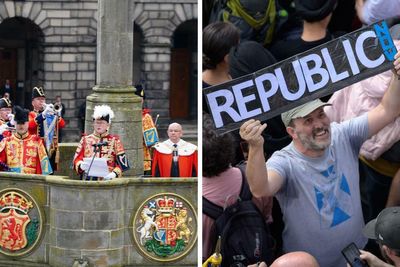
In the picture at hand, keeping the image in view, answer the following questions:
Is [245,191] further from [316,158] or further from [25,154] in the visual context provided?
[25,154]

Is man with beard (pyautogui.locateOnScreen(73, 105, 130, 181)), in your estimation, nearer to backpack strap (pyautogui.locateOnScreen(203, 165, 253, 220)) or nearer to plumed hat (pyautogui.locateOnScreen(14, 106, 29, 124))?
plumed hat (pyautogui.locateOnScreen(14, 106, 29, 124))

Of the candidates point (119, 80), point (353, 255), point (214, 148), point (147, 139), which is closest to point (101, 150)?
point (119, 80)

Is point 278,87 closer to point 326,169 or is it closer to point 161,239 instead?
point 326,169

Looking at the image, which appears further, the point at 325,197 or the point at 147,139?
the point at 147,139

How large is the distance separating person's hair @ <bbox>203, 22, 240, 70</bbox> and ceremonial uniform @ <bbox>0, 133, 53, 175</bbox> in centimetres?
543

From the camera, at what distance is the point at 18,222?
33.5ft

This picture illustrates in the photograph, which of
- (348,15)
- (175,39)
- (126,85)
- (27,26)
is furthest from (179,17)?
(348,15)

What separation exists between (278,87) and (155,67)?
22.7 metres

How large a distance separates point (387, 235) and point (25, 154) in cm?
650

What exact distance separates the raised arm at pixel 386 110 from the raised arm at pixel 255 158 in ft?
1.72

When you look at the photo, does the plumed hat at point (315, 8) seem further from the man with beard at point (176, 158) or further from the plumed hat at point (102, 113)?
the man with beard at point (176, 158)

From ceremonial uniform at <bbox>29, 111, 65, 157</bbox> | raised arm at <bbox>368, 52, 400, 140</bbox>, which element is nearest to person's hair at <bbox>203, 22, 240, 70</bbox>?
raised arm at <bbox>368, 52, 400, 140</bbox>

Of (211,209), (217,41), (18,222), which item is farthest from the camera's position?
(18,222)

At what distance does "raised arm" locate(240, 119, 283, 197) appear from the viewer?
4.62 metres
